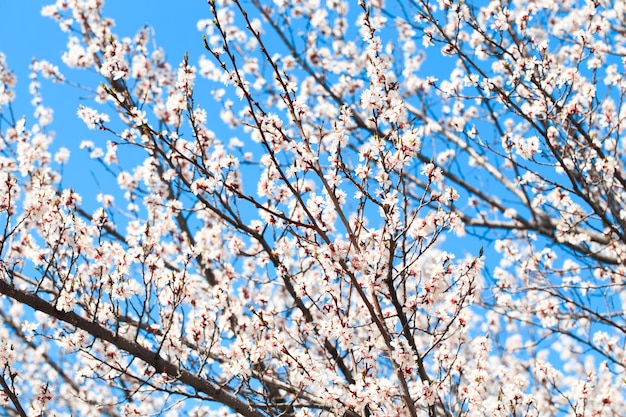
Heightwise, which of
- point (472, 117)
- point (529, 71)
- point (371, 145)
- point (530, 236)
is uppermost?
point (472, 117)

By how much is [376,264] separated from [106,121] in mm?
2115

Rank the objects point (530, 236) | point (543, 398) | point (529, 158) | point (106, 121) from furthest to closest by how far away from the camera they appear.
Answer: point (543, 398) → point (530, 236) → point (529, 158) → point (106, 121)

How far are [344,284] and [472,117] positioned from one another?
16.1ft

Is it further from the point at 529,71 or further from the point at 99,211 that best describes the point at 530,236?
the point at 99,211

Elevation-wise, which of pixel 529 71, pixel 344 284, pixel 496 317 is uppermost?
pixel 496 317

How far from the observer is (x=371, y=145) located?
3.24m

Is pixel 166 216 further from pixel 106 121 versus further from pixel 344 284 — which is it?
pixel 344 284

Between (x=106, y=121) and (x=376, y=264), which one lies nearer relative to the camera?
(x=376, y=264)

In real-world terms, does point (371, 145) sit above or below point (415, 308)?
above

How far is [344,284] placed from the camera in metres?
3.96

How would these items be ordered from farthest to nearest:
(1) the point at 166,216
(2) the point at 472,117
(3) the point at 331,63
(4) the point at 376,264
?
1. (3) the point at 331,63
2. (2) the point at 472,117
3. (1) the point at 166,216
4. (4) the point at 376,264

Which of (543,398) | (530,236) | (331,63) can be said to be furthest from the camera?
(331,63)

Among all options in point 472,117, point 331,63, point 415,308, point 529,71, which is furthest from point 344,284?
point 331,63

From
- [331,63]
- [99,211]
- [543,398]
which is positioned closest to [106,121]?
[99,211]
